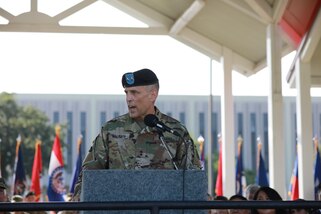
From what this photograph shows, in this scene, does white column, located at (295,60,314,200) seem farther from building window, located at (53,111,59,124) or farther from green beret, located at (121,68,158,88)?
building window, located at (53,111,59,124)

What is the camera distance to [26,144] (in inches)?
2736

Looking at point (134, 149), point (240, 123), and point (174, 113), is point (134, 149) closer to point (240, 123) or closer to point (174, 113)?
point (174, 113)

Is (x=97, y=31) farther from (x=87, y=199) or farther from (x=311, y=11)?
(x=87, y=199)

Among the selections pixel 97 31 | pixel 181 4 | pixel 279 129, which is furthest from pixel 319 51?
pixel 97 31

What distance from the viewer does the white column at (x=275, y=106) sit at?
1571cm

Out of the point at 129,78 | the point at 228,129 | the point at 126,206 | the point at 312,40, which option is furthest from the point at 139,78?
the point at 228,129

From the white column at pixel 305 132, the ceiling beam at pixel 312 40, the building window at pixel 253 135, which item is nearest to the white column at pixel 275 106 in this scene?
the white column at pixel 305 132

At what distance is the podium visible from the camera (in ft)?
16.3

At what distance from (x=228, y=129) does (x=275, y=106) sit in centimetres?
416

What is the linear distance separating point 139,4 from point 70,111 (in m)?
70.3

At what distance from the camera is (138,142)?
18.6 feet

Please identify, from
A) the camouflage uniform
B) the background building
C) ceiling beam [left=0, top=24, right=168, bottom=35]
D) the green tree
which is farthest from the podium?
the background building

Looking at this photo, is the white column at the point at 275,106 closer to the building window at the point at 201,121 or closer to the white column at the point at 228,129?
the white column at the point at 228,129

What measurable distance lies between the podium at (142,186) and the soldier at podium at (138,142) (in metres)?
0.59
